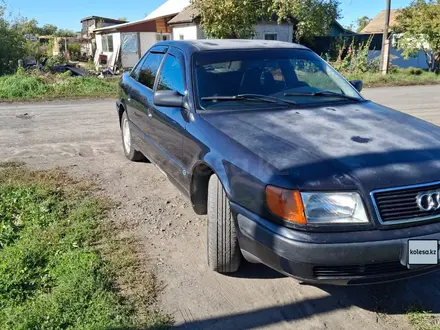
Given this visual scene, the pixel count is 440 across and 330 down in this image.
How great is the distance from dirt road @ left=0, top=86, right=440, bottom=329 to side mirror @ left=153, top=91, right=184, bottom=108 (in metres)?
1.22

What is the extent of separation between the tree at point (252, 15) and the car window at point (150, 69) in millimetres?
13306

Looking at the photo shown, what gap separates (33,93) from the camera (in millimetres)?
13844

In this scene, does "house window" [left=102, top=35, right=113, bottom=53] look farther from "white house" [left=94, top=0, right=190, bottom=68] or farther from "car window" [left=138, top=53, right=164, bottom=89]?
"car window" [left=138, top=53, right=164, bottom=89]

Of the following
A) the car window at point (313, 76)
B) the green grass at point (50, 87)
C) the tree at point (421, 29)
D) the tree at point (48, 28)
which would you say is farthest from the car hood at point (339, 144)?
the tree at point (48, 28)

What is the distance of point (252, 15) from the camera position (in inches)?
753

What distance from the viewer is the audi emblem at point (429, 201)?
8.40ft

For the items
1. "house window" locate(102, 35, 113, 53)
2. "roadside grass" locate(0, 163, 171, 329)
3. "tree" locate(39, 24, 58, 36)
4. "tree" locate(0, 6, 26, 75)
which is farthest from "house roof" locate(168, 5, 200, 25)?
"tree" locate(39, 24, 58, 36)

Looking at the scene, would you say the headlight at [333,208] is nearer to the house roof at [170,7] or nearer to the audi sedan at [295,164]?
the audi sedan at [295,164]

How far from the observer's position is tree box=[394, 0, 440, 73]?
67.9 ft

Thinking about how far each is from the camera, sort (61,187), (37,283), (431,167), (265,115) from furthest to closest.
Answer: (61,187), (265,115), (37,283), (431,167)

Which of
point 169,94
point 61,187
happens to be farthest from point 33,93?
point 169,94

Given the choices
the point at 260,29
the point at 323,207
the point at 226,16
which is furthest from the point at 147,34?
the point at 323,207

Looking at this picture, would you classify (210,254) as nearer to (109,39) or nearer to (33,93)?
(33,93)

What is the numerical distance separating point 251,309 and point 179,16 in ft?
80.8
